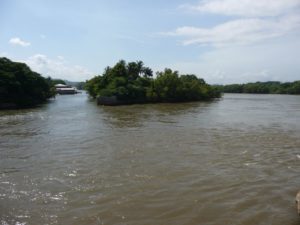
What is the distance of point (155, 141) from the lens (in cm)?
1772

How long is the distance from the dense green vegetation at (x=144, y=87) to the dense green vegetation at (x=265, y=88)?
48322 millimetres

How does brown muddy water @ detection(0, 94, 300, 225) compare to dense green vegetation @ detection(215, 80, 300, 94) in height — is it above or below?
below

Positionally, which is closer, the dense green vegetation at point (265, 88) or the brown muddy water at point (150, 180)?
the brown muddy water at point (150, 180)

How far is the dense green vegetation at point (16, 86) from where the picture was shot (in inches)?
1748

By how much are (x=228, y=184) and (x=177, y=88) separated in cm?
5242

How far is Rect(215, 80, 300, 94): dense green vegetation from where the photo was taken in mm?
115250

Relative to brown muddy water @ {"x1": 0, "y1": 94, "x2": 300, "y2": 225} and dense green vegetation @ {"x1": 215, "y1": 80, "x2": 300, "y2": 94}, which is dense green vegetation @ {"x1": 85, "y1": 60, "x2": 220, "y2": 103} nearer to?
brown muddy water @ {"x1": 0, "y1": 94, "x2": 300, "y2": 225}

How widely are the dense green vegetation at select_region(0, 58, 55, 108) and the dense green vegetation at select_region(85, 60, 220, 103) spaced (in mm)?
10210

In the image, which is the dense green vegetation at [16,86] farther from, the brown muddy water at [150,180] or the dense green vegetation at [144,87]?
the brown muddy water at [150,180]

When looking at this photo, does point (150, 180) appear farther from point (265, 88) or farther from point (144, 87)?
point (265, 88)

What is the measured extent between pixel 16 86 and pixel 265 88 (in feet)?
341

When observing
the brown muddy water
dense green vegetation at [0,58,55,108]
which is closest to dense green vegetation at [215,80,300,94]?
dense green vegetation at [0,58,55,108]

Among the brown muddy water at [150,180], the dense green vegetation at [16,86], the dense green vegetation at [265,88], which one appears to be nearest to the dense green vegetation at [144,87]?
the dense green vegetation at [16,86]

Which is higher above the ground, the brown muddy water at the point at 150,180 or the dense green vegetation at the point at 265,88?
the dense green vegetation at the point at 265,88
